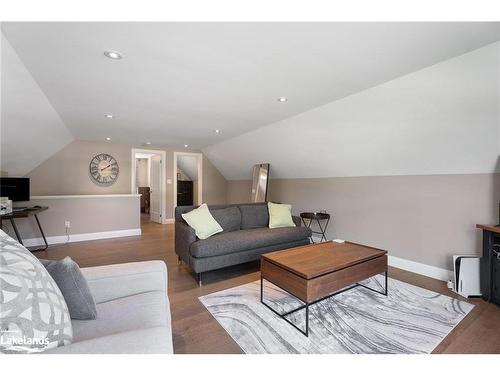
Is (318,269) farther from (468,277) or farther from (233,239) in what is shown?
(468,277)

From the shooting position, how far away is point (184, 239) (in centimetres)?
291

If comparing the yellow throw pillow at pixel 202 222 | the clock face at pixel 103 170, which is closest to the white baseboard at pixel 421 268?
the yellow throw pillow at pixel 202 222

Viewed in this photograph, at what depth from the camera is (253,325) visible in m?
1.84

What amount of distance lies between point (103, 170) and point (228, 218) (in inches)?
153

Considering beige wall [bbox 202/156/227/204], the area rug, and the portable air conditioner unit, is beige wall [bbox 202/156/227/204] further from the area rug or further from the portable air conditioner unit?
the portable air conditioner unit

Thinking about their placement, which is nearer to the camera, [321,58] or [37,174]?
[321,58]

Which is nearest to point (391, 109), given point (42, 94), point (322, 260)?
point (322, 260)

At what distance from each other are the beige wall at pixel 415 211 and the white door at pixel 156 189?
4573 millimetres

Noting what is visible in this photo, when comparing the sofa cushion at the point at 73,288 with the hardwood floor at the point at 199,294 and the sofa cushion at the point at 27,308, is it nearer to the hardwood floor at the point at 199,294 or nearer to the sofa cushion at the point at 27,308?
the sofa cushion at the point at 27,308

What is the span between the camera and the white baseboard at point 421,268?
8.93 ft

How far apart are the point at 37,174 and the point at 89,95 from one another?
340 centimetres

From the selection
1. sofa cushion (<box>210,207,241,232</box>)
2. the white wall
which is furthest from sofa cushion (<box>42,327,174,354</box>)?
the white wall
